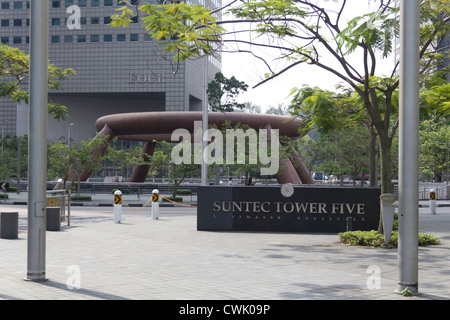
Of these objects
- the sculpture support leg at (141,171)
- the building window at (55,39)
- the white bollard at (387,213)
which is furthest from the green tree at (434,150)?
the building window at (55,39)

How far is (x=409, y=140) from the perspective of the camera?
29.0 feet

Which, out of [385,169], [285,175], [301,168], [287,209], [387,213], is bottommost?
[287,209]

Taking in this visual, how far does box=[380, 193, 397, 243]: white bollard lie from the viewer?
48.6 feet

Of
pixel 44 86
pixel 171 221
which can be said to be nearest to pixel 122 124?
pixel 171 221

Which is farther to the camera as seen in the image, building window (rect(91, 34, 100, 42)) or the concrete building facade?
building window (rect(91, 34, 100, 42))

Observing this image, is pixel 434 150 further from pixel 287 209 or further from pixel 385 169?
pixel 385 169

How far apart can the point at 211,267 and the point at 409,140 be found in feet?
15.5

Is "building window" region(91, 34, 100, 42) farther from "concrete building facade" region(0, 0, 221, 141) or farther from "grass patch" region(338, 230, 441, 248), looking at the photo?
"grass patch" region(338, 230, 441, 248)

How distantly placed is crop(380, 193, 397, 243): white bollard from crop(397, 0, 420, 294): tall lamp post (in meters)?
6.05

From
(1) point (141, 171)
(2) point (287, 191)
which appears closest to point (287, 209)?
(2) point (287, 191)

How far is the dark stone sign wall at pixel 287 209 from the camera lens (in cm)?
1848

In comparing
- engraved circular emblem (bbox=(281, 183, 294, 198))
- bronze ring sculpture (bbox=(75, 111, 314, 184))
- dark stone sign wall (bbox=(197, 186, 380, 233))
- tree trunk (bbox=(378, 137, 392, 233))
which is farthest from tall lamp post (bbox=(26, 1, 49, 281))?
bronze ring sculpture (bbox=(75, 111, 314, 184))

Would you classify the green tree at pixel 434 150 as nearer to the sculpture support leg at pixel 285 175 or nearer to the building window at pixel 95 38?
the sculpture support leg at pixel 285 175

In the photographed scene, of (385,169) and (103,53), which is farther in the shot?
(103,53)
